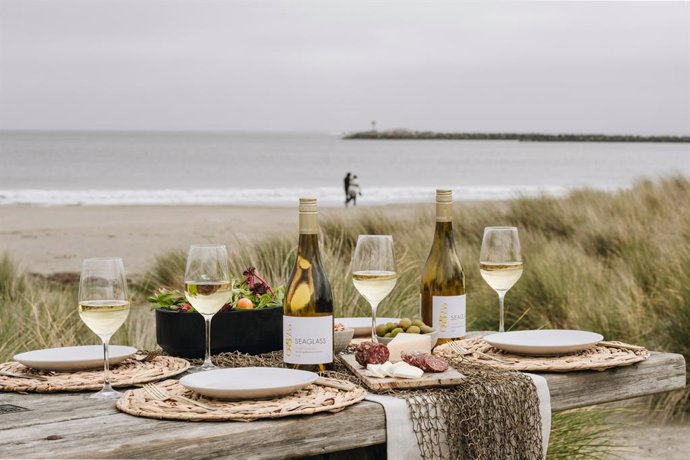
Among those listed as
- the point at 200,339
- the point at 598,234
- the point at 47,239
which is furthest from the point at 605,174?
the point at 200,339

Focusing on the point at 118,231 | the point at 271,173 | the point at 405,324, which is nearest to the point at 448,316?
the point at 405,324

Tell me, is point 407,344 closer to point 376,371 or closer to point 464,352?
point 376,371

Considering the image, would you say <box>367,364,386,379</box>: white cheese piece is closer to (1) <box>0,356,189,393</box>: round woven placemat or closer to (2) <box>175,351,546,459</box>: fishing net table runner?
(2) <box>175,351,546,459</box>: fishing net table runner

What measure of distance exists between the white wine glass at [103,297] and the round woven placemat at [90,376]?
0.12 meters

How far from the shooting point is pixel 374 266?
2.47 m

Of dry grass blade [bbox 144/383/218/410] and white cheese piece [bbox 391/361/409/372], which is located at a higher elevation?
white cheese piece [bbox 391/361/409/372]

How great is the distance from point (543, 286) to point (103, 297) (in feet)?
15.9

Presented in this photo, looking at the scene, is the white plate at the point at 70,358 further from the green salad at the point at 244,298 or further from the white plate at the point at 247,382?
the white plate at the point at 247,382

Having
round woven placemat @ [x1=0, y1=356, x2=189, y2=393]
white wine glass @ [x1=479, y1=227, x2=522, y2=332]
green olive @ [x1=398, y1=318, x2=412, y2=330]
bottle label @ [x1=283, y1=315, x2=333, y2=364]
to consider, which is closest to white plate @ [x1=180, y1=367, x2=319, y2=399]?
bottle label @ [x1=283, y1=315, x2=333, y2=364]

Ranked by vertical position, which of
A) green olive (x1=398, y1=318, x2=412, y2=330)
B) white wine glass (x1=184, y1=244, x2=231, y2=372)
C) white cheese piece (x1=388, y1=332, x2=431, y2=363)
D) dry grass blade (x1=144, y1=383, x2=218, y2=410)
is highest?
white wine glass (x1=184, y1=244, x2=231, y2=372)

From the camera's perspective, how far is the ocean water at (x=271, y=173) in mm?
34375

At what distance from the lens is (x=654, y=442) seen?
17.4 ft

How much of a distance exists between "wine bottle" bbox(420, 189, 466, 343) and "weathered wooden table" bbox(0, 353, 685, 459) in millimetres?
747

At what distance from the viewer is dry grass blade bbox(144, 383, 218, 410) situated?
1.97 meters
